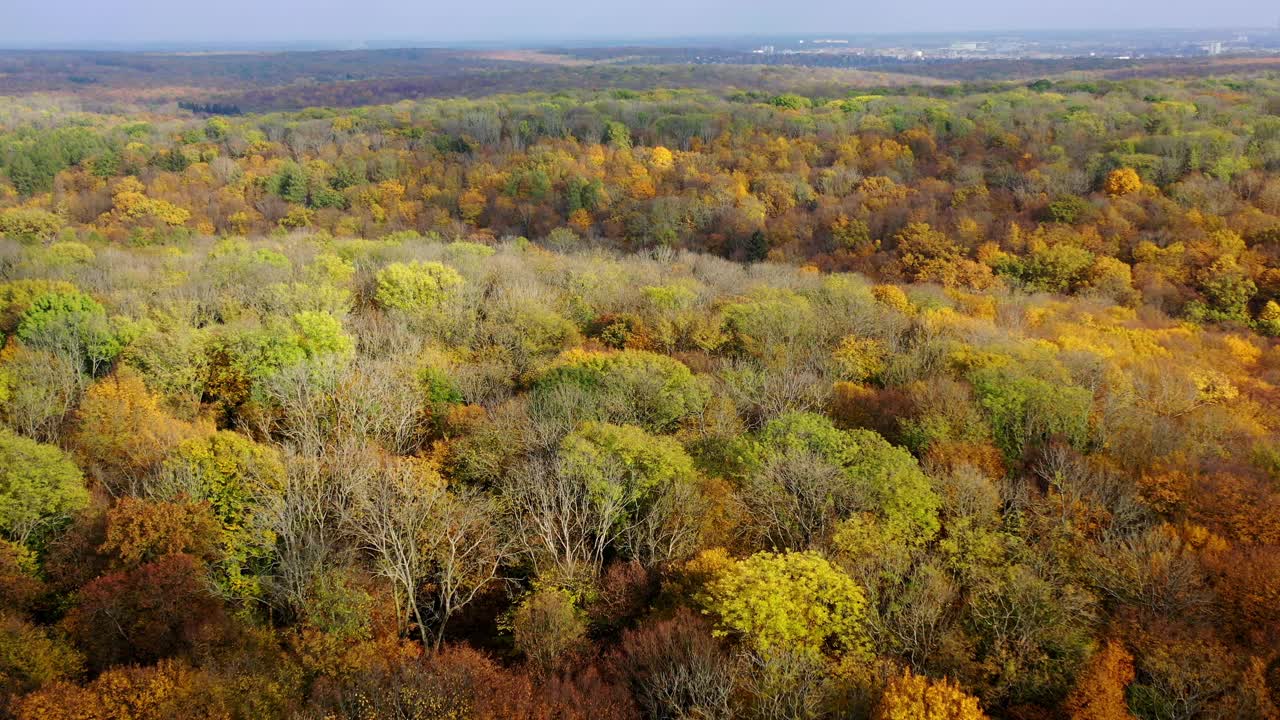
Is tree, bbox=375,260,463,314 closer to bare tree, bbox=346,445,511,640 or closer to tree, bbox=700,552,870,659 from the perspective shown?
bare tree, bbox=346,445,511,640

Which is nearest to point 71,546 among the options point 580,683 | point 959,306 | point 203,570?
point 203,570

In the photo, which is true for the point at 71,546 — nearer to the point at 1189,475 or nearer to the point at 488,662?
the point at 488,662

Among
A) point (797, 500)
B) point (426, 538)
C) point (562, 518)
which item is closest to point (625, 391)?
point (797, 500)

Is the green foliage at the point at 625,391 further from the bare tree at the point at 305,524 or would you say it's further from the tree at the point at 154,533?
the tree at the point at 154,533

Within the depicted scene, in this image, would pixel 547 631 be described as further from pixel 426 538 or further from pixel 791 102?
pixel 791 102

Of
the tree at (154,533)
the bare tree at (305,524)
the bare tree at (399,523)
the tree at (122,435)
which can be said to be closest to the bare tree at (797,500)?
the bare tree at (399,523)

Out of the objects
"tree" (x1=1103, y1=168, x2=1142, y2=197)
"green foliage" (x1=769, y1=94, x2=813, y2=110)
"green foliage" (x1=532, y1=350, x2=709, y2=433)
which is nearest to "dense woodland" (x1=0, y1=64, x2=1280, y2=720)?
"green foliage" (x1=532, y1=350, x2=709, y2=433)
